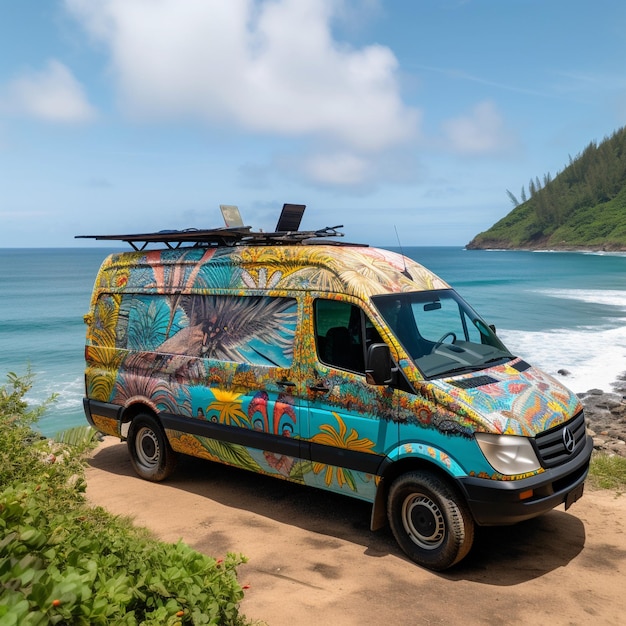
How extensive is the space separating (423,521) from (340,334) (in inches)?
72.5

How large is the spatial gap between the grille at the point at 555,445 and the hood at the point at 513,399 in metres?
0.06

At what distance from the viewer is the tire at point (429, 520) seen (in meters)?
5.39

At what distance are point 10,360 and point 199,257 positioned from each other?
24.4m

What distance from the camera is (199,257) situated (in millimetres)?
7734

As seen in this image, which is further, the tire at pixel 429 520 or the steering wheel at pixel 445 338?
the steering wheel at pixel 445 338

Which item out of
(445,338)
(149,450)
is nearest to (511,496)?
(445,338)

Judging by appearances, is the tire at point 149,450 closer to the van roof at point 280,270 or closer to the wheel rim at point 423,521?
the van roof at point 280,270

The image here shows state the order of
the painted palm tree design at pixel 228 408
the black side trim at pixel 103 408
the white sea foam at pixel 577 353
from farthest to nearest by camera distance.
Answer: the white sea foam at pixel 577 353 < the black side trim at pixel 103 408 < the painted palm tree design at pixel 228 408

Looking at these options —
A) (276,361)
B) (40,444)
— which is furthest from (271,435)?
(40,444)

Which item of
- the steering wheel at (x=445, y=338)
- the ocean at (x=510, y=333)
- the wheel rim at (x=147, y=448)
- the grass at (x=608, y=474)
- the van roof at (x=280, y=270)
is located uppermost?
the van roof at (x=280, y=270)

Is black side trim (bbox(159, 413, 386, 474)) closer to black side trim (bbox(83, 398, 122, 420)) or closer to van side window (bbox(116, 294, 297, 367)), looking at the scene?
van side window (bbox(116, 294, 297, 367))

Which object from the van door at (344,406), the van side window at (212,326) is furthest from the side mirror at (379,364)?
the van side window at (212,326)

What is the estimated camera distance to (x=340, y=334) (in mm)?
6266

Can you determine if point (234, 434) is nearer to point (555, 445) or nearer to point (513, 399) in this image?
point (513, 399)
